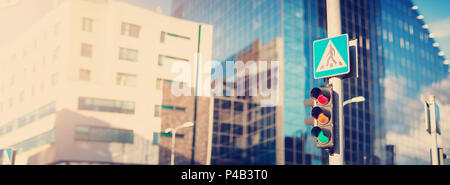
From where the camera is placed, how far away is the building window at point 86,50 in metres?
57.4

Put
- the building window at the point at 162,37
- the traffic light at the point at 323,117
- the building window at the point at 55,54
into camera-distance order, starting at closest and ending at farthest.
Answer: the traffic light at the point at 323,117, the building window at the point at 55,54, the building window at the point at 162,37

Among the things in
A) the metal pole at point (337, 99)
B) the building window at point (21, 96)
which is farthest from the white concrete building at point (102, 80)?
the metal pole at point (337, 99)

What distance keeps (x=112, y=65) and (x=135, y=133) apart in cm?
911

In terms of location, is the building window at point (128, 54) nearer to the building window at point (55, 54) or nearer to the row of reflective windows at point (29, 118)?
the building window at point (55, 54)

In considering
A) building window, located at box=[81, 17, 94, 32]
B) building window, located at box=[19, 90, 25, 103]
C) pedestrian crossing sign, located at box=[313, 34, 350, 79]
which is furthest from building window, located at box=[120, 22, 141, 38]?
pedestrian crossing sign, located at box=[313, 34, 350, 79]

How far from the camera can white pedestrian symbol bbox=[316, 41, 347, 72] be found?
8.37 m

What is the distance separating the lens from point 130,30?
195 feet

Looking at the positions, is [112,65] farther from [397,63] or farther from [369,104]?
[397,63]

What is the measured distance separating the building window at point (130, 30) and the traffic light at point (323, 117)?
53.4 m

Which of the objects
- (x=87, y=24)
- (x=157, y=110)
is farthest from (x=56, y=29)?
(x=157, y=110)

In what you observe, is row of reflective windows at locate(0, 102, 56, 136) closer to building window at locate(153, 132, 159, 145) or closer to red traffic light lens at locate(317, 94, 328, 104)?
building window at locate(153, 132, 159, 145)

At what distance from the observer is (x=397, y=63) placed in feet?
269

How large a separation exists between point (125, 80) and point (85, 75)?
4.85 meters

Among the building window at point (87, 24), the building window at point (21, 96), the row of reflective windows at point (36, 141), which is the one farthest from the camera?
the building window at point (21, 96)
